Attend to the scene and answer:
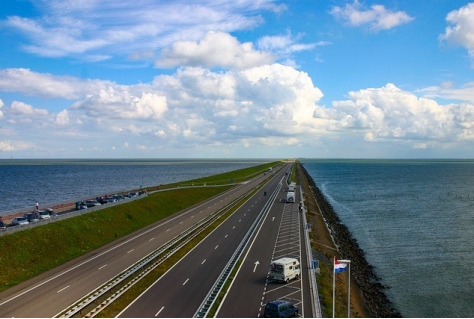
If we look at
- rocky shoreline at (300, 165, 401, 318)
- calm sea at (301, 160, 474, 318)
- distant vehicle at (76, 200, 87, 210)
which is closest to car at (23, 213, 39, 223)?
distant vehicle at (76, 200, 87, 210)

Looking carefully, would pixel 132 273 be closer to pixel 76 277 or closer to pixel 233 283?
pixel 76 277

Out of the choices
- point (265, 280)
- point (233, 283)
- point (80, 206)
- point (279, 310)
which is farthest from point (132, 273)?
point (80, 206)

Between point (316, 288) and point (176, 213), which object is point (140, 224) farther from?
point (316, 288)

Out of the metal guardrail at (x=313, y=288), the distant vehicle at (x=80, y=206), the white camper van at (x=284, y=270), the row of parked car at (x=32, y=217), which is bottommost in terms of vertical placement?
the metal guardrail at (x=313, y=288)

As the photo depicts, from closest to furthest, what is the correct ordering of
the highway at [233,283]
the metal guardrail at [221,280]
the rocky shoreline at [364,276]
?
the metal guardrail at [221,280] < the highway at [233,283] < the rocky shoreline at [364,276]

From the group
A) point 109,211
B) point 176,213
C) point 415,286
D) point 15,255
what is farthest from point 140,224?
point 415,286

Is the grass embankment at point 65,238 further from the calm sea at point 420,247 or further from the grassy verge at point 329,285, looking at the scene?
the calm sea at point 420,247

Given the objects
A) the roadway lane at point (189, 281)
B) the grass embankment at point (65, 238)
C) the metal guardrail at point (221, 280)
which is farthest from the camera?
the grass embankment at point (65, 238)

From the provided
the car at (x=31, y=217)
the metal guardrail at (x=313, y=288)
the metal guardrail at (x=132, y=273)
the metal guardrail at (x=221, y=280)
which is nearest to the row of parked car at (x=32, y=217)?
the car at (x=31, y=217)

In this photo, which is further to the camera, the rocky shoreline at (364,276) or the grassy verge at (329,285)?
the rocky shoreline at (364,276)
